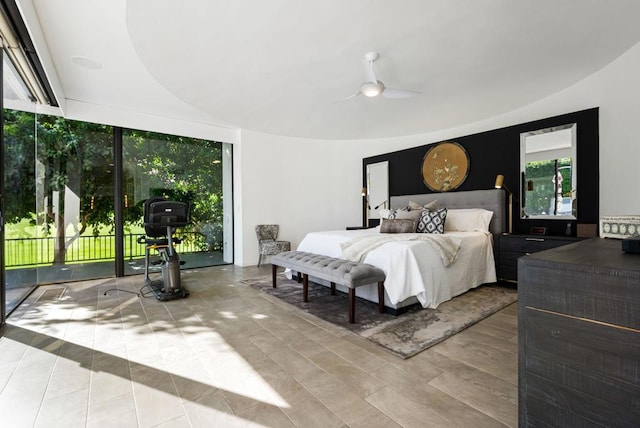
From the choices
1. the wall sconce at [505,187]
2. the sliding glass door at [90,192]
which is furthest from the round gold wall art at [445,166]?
the sliding glass door at [90,192]

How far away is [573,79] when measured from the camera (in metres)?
3.93

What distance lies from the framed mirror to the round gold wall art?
915 millimetres

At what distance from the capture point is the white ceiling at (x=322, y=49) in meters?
2.56

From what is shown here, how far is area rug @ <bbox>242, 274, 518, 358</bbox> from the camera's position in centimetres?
249

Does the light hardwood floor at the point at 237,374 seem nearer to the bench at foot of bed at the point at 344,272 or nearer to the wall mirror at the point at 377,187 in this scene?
Answer: the bench at foot of bed at the point at 344,272

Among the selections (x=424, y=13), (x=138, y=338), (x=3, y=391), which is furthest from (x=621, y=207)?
(x=3, y=391)

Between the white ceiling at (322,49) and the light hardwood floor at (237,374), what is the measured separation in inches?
108

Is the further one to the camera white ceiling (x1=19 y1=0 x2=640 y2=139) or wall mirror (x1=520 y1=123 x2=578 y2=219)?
wall mirror (x1=520 y1=123 x2=578 y2=219)

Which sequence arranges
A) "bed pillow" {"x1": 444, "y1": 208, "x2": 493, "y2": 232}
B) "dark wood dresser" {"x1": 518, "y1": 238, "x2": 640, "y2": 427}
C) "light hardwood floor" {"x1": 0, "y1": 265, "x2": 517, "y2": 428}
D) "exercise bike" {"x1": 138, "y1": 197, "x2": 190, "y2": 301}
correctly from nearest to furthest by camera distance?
"dark wood dresser" {"x1": 518, "y1": 238, "x2": 640, "y2": 427} → "light hardwood floor" {"x1": 0, "y1": 265, "x2": 517, "y2": 428} → "exercise bike" {"x1": 138, "y1": 197, "x2": 190, "y2": 301} → "bed pillow" {"x1": 444, "y1": 208, "x2": 493, "y2": 232}

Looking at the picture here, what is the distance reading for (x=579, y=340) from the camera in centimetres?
99

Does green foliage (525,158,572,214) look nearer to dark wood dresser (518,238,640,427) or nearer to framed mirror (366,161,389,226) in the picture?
framed mirror (366,161,389,226)

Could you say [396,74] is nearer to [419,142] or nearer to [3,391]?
[419,142]

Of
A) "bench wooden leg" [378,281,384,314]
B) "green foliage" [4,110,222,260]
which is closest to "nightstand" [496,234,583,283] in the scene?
"bench wooden leg" [378,281,384,314]

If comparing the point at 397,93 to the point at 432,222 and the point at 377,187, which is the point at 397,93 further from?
the point at 377,187
